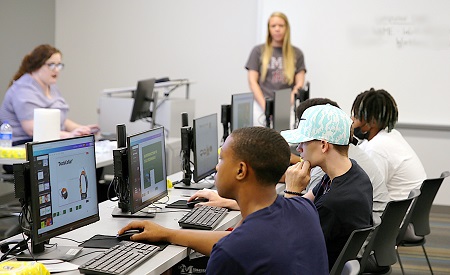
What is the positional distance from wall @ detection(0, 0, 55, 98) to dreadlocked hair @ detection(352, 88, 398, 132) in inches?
173

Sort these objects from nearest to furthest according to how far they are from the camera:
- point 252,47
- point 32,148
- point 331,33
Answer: point 32,148 → point 331,33 → point 252,47

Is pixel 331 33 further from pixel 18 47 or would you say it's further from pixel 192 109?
pixel 18 47

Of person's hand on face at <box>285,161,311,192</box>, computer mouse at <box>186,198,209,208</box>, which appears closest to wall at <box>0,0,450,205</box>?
computer mouse at <box>186,198,209,208</box>

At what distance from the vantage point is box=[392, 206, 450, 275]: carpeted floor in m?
5.29

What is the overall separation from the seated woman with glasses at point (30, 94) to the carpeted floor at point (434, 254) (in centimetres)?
272

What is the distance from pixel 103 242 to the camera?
2.97 m

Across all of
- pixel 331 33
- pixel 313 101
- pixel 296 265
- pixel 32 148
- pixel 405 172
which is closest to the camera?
pixel 296 265

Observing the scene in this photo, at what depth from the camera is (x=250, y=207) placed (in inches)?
87.0

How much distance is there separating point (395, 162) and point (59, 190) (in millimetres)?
2339

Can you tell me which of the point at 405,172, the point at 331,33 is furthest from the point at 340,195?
the point at 331,33

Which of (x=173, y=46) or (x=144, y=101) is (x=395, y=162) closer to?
(x=144, y=101)

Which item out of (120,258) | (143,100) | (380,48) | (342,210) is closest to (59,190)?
(120,258)

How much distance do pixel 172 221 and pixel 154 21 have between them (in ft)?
16.5

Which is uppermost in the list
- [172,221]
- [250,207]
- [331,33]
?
[331,33]
